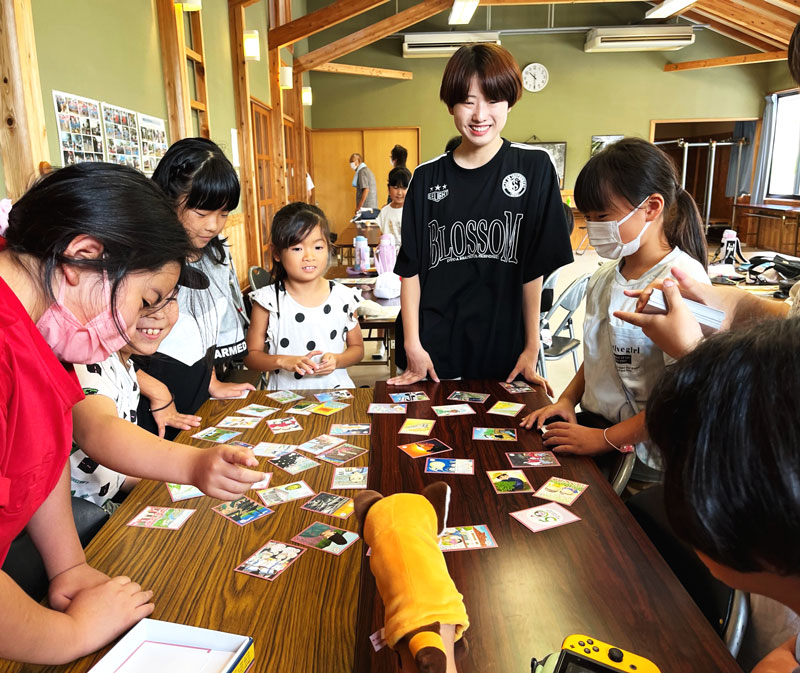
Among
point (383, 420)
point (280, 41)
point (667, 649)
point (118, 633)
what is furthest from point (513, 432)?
point (280, 41)

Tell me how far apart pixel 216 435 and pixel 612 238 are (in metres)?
1.20

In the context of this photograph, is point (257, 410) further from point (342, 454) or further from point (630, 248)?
point (630, 248)

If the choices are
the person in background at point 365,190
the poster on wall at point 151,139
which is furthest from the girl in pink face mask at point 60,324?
the person in background at point 365,190

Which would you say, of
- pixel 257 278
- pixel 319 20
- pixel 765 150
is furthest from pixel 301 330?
pixel 765 150

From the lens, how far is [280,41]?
8.04 meters

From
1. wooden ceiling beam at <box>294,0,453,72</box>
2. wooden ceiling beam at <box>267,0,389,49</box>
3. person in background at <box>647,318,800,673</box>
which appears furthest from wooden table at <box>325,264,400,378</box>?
wooden ceiling beam at <box>294,0,453,72</box>

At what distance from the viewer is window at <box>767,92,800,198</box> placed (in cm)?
1114

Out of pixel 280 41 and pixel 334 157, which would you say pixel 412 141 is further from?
pixel 280 41

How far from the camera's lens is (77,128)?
3.12 m

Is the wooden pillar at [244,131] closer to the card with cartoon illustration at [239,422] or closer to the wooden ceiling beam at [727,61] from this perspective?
the card with cartoon illustration at [239,422]

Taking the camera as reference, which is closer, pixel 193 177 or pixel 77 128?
pixel 193 177

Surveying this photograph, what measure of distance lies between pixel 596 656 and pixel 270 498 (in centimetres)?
67

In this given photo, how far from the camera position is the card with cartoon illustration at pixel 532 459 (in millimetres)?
1235

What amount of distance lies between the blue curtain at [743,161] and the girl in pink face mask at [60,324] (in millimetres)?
14289
